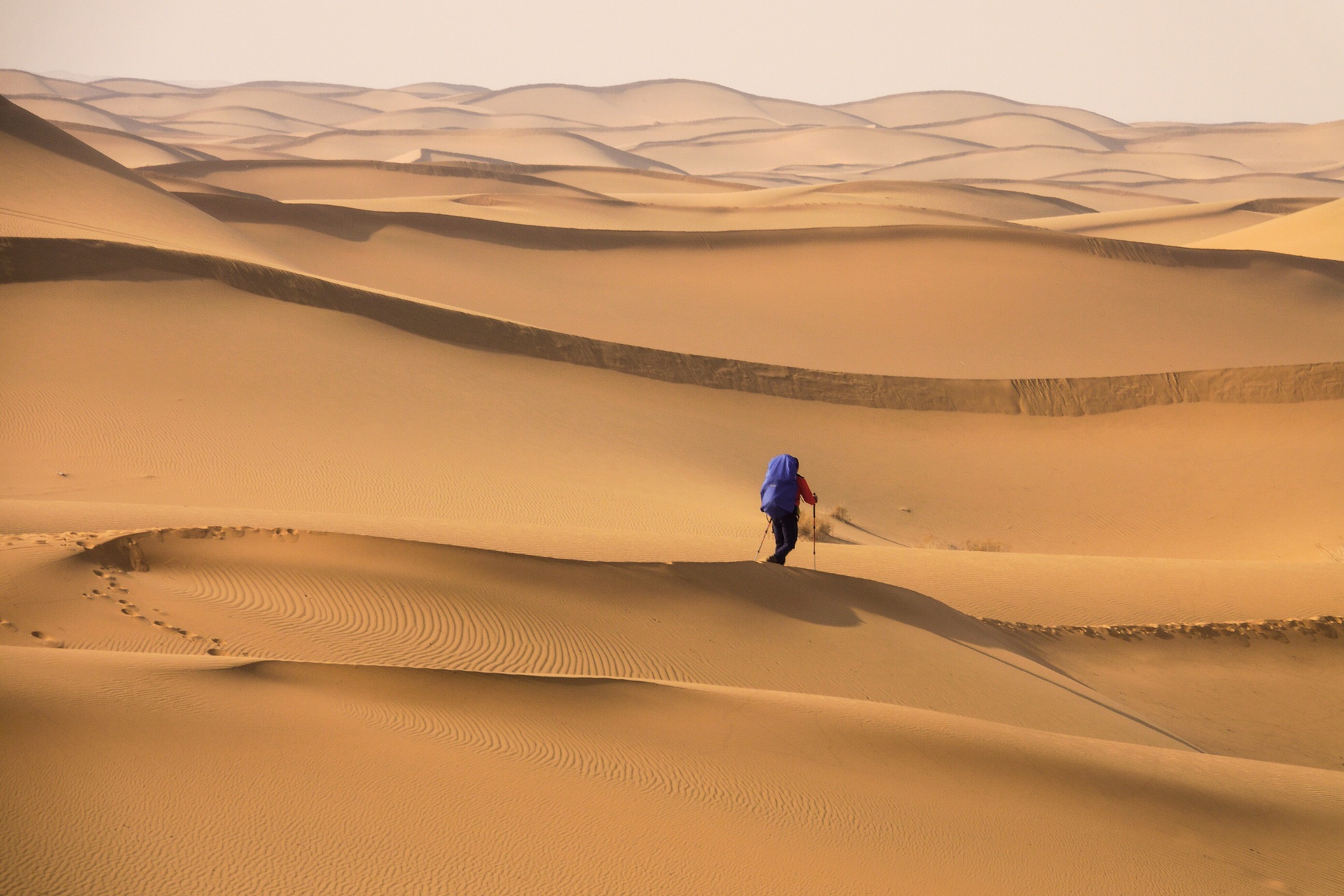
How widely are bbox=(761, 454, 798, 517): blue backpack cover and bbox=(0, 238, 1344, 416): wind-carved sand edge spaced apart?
10379 mm

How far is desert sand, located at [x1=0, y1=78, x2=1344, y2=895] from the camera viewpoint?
14.3 ft

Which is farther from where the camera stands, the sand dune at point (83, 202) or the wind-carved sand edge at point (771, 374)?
the sand dune at point (83, 202)

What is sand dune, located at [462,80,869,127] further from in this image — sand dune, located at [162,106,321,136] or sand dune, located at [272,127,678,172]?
sand dune, located at [272,127,678,172]

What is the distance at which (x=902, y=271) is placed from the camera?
29281 millimetres

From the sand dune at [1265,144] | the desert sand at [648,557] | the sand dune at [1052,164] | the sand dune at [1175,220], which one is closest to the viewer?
the desert sand at [648,557]

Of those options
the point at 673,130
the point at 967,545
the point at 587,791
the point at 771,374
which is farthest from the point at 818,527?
the point at 673,130

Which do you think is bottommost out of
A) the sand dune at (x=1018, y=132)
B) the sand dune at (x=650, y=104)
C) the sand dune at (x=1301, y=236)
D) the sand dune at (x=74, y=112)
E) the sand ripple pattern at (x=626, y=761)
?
the sand ripple pattern at (x=626, y=761)

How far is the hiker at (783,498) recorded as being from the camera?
8.76 m

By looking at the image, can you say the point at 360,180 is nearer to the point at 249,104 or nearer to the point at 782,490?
the point at 782,490

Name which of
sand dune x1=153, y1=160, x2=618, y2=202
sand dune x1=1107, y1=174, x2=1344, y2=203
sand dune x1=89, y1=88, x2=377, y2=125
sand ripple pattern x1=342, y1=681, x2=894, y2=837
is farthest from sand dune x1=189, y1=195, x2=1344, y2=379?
sand dune x1=89, y1=88, x2=377, y2=125

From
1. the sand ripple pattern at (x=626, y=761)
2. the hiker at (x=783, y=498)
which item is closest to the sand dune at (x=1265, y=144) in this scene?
the hiker at (x=783, y=498)

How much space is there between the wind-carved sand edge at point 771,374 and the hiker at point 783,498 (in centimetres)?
1033

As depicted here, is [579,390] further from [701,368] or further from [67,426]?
[67,426]

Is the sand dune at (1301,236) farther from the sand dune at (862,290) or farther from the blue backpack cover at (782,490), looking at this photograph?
the blue backpack cover at (782,490)
